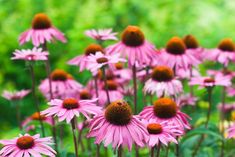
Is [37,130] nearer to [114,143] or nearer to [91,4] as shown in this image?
[114,143]

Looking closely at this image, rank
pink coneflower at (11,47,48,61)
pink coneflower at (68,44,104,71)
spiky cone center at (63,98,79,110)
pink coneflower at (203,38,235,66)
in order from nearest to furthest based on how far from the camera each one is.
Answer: spiky cone center at (63,98,79,110) < pink coneflower at (11,47,48,61) < pink coneflower at (68,44,104,71) < pink coneflower at (203,38,235,66)

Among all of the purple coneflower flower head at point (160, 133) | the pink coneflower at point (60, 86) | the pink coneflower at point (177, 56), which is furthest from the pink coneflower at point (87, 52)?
the purple coneflower flower head at point (160, 133)

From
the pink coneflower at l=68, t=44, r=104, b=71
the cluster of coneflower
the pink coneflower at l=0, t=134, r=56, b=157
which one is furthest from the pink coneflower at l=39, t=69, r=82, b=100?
the pink coneflower at l=0, t=134, r=56, b=157

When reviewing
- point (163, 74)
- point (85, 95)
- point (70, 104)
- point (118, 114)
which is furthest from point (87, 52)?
point (118, 114)

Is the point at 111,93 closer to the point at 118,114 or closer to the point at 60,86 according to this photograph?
the point at 60,86

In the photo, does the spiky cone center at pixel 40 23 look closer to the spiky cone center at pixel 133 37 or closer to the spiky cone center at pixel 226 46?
the spiky cone center at pixel 133 37

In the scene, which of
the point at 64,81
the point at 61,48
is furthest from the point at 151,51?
the point at 61,48

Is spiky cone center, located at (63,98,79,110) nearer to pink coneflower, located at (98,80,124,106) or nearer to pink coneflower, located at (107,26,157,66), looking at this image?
pink coneflower, located at (107,26,157,66)
